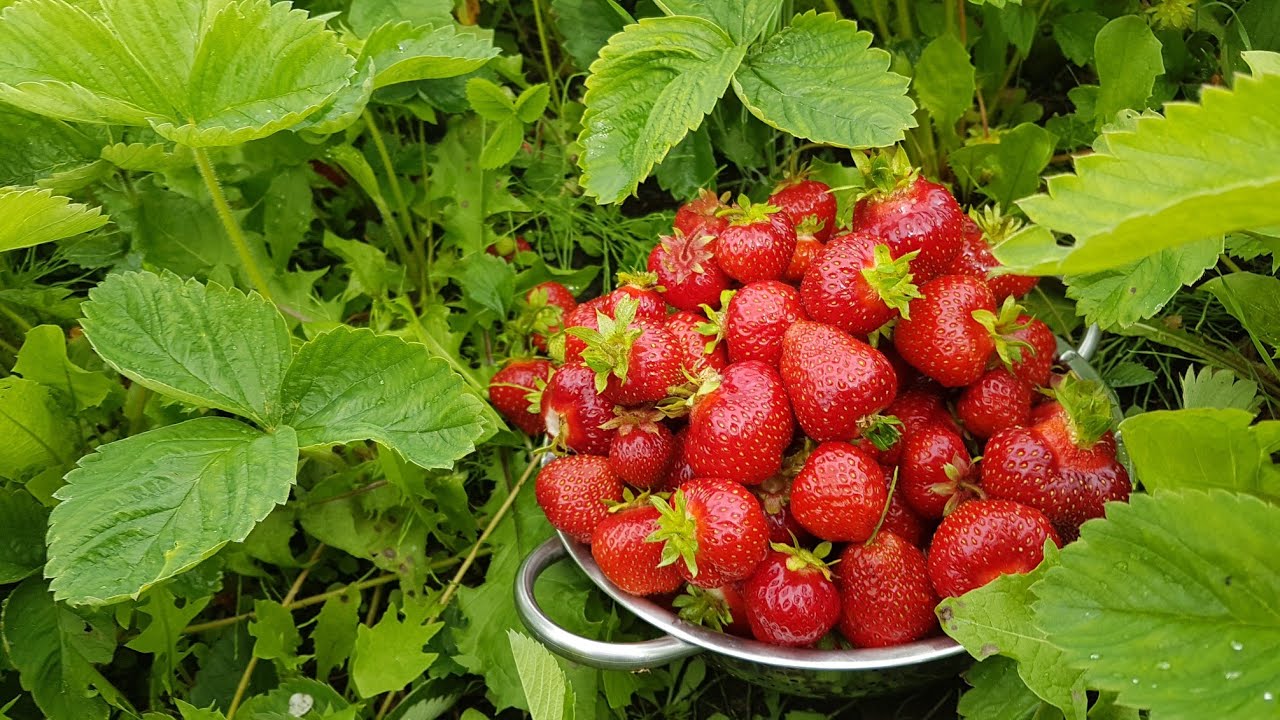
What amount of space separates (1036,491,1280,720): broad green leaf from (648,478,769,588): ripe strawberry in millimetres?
283

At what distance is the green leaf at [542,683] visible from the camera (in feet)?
2.83

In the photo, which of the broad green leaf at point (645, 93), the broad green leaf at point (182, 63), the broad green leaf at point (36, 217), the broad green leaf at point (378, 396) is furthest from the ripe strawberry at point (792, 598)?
the broad green leaf at point (36, 217)

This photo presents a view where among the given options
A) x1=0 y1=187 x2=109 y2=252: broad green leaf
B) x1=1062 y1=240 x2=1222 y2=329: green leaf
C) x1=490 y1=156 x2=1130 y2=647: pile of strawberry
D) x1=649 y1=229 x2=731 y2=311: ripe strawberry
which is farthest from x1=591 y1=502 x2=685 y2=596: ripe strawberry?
x1=0 y1=187 x2=109 y2=252: broad green leaf

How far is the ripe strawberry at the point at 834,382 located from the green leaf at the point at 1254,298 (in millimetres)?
434

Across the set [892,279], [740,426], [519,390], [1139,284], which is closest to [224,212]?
[519,390]

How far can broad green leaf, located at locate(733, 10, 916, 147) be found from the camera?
1.11 meters

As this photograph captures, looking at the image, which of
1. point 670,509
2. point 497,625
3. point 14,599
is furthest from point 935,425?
point 14,599

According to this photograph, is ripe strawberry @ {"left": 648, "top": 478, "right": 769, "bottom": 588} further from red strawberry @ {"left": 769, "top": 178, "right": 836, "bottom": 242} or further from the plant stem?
the plant stem

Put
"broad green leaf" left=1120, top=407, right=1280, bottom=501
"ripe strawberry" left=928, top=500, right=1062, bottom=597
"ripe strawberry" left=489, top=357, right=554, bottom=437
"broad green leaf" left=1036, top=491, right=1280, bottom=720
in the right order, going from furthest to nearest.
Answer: "ripe strawberry" left=489, top=357, right=554, bottom=437
"ripe strawberry" left=928, top=500, right=1062, bottom=597
"broad green leaf" left=1120, top=407, right=1280, bottom=501
"broad green leaf" left=1036, top=491, right=1280, bottom=720

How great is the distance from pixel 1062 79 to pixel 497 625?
1.31m

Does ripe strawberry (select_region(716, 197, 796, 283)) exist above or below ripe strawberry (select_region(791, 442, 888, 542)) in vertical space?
above

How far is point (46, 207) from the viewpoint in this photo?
3.12ft

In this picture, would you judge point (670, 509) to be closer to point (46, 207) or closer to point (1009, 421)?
point (1009, 421)

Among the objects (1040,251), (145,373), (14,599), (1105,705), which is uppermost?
(1040,251)
